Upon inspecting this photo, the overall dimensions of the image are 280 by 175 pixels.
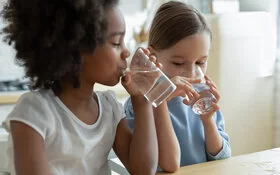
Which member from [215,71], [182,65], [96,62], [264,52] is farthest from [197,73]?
[264,52]

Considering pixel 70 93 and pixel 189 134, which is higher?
pixel 70 93

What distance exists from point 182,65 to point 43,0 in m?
0.48

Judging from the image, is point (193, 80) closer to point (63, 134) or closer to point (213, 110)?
point (213, 110)

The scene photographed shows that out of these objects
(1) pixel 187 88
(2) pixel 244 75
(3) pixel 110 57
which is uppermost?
(3) pixel 110 57

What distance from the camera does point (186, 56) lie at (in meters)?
1.25

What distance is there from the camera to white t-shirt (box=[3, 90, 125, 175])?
94 centimetres

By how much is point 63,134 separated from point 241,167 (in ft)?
1.52

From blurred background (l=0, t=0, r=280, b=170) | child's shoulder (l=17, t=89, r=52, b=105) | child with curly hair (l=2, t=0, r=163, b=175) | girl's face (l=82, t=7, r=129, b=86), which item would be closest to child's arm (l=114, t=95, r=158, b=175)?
child with curly hair (l=2, t=0, r=163, b=175)

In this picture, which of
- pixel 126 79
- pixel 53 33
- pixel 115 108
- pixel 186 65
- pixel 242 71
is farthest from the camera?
pixel 242 71

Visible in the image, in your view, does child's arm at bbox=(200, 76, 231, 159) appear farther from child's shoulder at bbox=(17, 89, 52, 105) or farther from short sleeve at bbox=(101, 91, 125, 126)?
child's shoulder at bbox=(17, 89, 52, 105)

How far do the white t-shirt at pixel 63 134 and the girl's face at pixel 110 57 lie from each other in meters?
0.10

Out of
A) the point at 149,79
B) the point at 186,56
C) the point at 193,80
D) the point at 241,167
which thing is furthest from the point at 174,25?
the point at 241,167

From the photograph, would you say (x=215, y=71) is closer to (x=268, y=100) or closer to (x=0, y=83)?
(x=268, y=100)

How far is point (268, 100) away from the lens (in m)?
2.71
